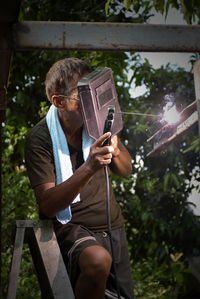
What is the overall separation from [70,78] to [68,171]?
36cm

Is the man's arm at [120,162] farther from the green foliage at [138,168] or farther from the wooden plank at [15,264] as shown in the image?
the green foliage at [138,168]

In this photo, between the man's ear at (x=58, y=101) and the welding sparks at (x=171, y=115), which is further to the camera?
the man's ear at (x=58, y=101)

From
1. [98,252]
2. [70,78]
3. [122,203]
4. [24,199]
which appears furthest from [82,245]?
[122,203]

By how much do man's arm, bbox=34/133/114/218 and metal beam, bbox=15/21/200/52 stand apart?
0.98 ft

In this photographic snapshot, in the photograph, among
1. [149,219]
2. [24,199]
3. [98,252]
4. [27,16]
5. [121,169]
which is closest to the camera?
[98,252]

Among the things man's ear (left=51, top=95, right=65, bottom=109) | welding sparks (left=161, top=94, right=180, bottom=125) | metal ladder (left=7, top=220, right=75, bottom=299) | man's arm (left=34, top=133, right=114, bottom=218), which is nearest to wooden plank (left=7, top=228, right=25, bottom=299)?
metal ladder (left=7, top=220, right=75, bottom=299)

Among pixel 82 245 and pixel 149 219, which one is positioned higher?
pixel 82 245

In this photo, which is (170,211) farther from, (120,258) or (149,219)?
(120,258)

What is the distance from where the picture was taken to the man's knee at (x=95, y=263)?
159 centimetres

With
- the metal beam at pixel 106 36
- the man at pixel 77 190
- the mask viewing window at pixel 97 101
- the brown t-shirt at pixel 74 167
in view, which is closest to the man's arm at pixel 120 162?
the man at pixel 77 190

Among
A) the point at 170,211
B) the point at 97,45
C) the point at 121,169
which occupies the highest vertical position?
the point at 97,45

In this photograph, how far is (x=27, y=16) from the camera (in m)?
3.29

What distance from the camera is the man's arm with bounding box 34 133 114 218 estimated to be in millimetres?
1605

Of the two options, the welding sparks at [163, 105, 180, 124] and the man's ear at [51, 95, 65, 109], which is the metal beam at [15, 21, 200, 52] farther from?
the man's ear at [51, 95, 65, 109]
